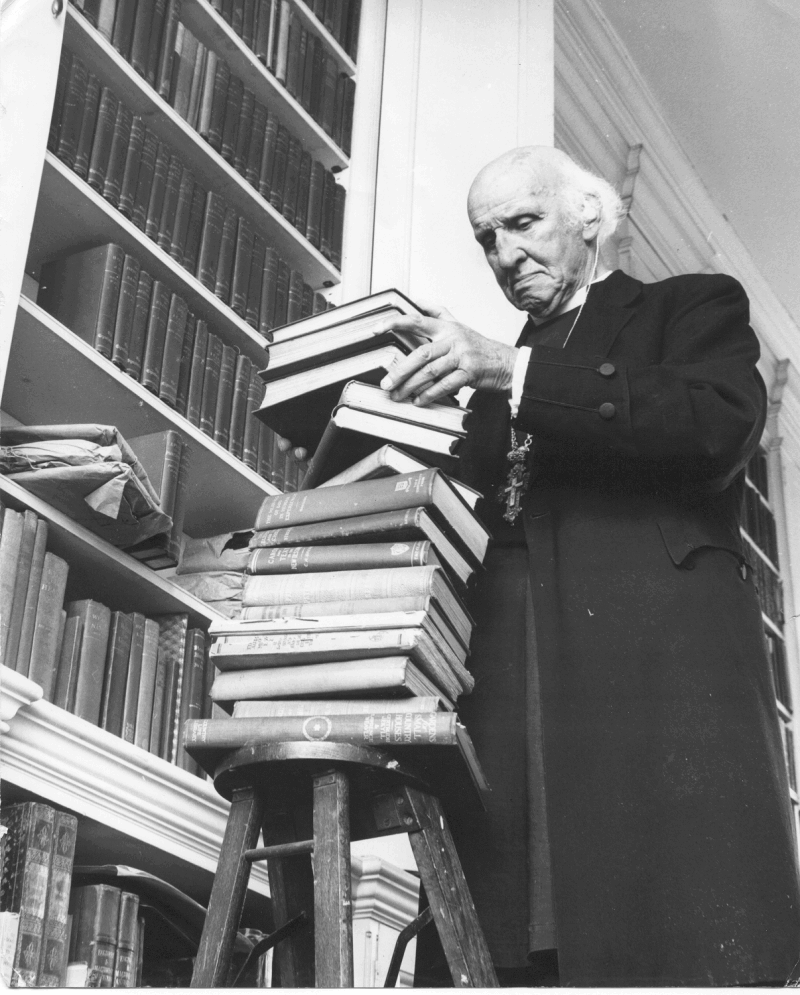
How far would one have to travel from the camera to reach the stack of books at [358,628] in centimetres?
135

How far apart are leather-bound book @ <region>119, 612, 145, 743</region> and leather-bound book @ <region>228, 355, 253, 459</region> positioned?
52cm

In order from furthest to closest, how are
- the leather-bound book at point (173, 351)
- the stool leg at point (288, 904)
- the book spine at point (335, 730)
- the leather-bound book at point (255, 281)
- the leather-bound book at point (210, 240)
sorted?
1. the leather-bound book at point (255, 281)
2. the leather-bound book at point (210, 240)
3. the leather-bound book at point (173, 351)
4. the stool leg at point (288, 904)
5. the book spine at point (335, 730)

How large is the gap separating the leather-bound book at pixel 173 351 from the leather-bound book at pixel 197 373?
1.6 inches

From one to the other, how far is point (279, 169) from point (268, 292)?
0.35 m

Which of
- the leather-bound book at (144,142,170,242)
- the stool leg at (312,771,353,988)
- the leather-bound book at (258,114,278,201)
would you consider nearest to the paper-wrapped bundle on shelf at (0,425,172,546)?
the leather-bound book at (144,142,170,242)

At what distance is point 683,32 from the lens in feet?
13.2

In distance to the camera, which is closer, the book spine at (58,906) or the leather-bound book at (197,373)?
the book spine at (58,906)

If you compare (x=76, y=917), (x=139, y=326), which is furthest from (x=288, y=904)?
(x=139, y=326)

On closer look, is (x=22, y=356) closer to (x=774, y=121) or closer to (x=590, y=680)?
(x=590, y=680)

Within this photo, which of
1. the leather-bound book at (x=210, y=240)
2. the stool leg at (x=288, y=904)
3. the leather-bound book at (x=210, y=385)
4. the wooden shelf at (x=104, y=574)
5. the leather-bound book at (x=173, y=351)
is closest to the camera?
the stool leg at (x=288, y=904)

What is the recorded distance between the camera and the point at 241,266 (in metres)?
2.74

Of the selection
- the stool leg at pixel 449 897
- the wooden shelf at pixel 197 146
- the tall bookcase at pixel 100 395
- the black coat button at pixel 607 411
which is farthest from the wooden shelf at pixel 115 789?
the wooden shelf at pixel 197 146

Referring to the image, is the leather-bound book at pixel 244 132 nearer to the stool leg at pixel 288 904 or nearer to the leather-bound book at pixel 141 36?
the leather-bound book at pixel 141 36

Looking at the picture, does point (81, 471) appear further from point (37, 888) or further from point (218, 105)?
point (218, 105)
